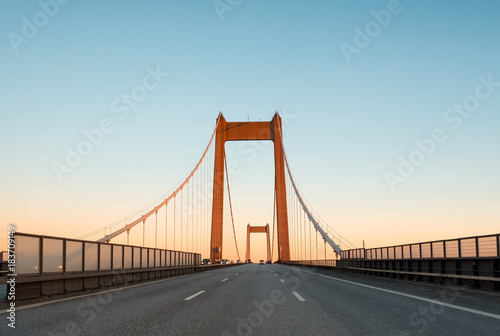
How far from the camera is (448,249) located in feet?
51.7

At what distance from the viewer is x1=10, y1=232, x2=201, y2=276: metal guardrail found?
37.9ft

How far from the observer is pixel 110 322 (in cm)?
772

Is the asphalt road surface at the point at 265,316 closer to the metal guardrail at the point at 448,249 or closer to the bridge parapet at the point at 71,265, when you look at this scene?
the bridge parapet at the point at 71,265

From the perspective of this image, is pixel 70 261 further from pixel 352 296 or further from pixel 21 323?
pixel 352 296

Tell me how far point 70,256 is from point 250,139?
54132 millimetres

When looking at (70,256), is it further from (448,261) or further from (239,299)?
(448,261)

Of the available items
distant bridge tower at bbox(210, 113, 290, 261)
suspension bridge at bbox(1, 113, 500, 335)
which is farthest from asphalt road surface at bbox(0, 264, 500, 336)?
distant bridge tower at bbox(210, 113, 290, 261)

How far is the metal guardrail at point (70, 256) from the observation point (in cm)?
1156

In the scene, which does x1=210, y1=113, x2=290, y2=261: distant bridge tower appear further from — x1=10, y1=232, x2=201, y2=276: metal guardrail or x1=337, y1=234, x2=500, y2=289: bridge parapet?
x1=337, y1=234, x2=500, y2=289: bridge parapet

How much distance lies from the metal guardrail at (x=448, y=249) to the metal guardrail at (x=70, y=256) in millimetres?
11623

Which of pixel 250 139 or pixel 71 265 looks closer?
→ pixel 71 265

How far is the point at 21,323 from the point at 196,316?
2.84 metres

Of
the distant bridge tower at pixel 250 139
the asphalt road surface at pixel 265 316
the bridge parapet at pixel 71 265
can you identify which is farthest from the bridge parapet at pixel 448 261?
the distant bridge tower at pixel 250 139

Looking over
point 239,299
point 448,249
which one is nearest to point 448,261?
point 448,249
